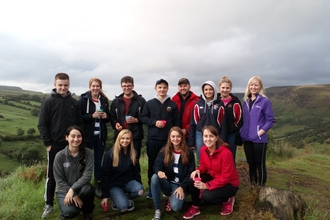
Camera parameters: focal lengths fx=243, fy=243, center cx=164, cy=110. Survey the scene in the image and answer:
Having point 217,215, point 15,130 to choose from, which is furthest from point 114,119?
point 15,130

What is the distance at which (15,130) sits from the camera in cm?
5503

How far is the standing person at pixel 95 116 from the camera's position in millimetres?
5367

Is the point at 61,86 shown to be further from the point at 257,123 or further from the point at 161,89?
the point at 257,123

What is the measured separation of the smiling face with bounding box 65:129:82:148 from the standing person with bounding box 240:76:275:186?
3.25 meters

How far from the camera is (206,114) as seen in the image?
4980 millimetres

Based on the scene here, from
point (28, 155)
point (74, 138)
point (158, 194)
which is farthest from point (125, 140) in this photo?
point (28, 155)

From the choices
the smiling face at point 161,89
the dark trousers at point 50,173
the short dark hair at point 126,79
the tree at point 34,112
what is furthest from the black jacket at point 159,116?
the tree at point 34,112

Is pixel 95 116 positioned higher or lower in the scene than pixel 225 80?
lower

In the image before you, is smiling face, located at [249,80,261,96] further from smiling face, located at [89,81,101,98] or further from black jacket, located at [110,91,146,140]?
smiling face, located at [89,81,101,98]

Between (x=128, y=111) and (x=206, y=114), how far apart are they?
68.2 inches

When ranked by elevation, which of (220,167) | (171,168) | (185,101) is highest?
(185,101)

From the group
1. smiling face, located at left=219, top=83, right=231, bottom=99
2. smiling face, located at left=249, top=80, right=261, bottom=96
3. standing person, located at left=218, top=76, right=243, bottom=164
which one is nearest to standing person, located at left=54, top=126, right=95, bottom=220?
standing person, located at left=218, top=76, right=243, bottom=164

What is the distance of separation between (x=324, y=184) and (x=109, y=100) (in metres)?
6.42

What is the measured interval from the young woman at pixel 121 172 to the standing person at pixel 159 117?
501 millimetres
